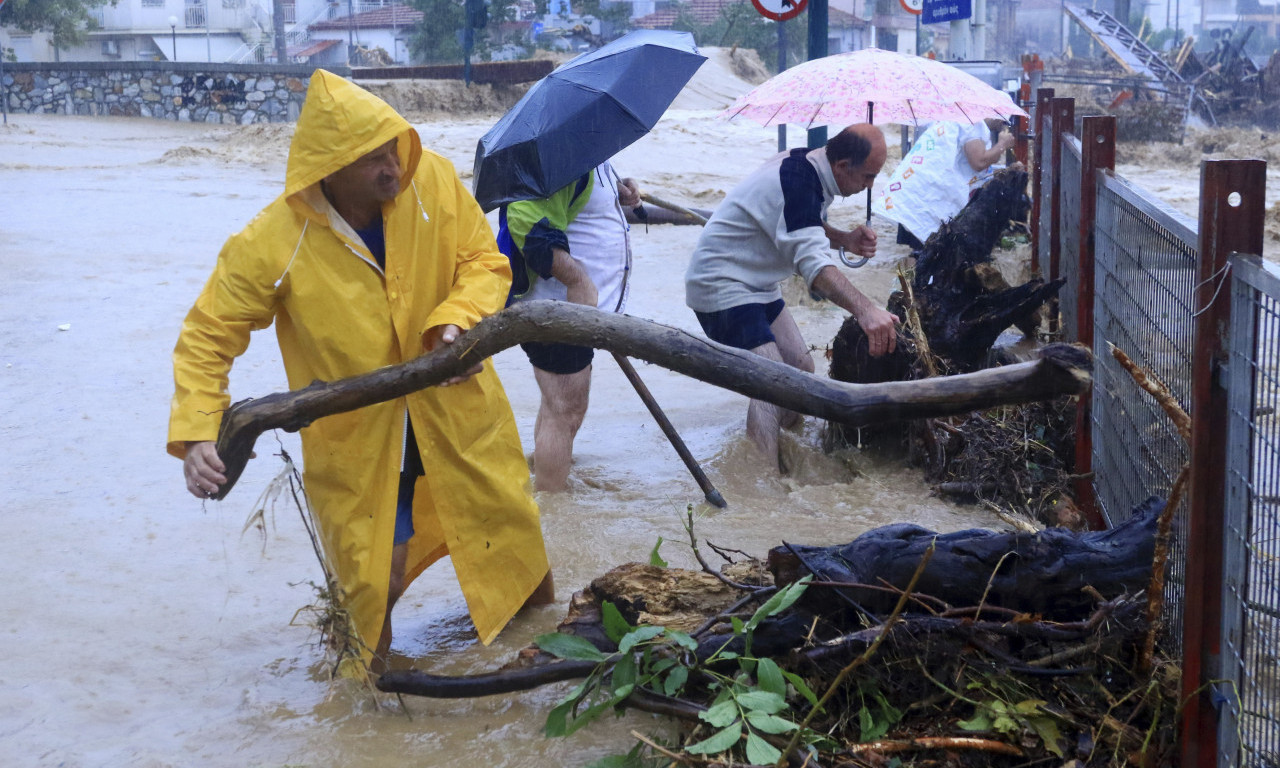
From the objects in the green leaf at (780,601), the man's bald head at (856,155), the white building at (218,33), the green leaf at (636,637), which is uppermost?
the white building at (218,33)

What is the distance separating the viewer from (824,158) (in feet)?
16.4

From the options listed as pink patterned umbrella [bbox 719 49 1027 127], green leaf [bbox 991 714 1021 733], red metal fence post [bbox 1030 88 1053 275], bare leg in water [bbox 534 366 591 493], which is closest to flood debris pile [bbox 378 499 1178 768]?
green leaf [bbox 991 714 1021 733]

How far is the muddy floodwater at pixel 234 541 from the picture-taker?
10.3ft

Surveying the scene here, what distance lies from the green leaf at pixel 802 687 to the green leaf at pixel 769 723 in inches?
3.0

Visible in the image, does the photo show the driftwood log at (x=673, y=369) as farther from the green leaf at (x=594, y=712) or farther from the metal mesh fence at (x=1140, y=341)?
the green leaf at (x=594, y=712)

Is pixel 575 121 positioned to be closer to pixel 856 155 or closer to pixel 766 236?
pixel 766 236

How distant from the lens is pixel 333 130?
302cm

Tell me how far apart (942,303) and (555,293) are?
81.5 inches

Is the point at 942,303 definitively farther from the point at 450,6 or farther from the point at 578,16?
the point at 578,16

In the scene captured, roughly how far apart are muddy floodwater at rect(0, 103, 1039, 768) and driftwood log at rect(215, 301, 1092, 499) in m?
0.74

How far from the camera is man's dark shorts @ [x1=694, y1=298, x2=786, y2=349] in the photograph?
17.0 ft

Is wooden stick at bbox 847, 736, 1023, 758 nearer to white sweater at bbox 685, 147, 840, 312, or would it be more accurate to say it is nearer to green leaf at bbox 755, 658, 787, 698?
green leaf at bbox 755, 658, 787, 698

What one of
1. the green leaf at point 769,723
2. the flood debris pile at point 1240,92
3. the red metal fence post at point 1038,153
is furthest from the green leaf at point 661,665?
the flood debris pile at point 1240,92

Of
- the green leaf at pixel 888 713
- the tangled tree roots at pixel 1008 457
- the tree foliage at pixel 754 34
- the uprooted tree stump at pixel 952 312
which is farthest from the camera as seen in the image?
the tree foliage at pixel 754 34
